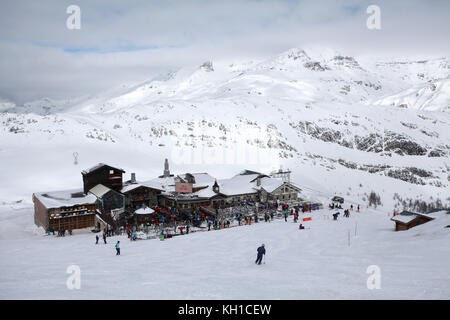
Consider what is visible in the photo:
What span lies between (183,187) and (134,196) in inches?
289

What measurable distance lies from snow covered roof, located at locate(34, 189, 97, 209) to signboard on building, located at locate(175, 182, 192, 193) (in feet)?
42.4

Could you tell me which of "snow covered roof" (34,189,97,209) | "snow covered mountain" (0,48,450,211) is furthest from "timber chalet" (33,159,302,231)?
"snow covered mountain" (0,48,450,211)

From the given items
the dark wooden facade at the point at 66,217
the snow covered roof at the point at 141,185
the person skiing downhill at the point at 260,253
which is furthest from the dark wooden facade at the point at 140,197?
the person skiing downhill at the point at 260,253

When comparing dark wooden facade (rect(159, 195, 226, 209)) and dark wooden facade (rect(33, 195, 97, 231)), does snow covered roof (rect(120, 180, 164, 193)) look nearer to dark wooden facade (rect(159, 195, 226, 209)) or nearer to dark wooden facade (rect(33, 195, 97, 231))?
dark wooden facade (rect(159, 195, 226, 209))

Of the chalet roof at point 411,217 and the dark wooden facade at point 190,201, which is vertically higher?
the chalet roof at point 411,217

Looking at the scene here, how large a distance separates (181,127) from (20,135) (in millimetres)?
42164

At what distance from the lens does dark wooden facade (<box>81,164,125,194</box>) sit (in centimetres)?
4272

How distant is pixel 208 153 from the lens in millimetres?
83688

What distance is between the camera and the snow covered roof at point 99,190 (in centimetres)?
4067

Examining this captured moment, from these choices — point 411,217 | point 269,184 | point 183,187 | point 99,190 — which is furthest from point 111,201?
point 411,217

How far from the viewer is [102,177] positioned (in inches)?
1709

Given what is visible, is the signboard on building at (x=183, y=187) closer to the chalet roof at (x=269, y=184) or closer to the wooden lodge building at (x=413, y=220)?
the chalet roof at (x=269, y=184)

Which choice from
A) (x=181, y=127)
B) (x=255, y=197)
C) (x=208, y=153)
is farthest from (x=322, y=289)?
(x=181, y=127)
